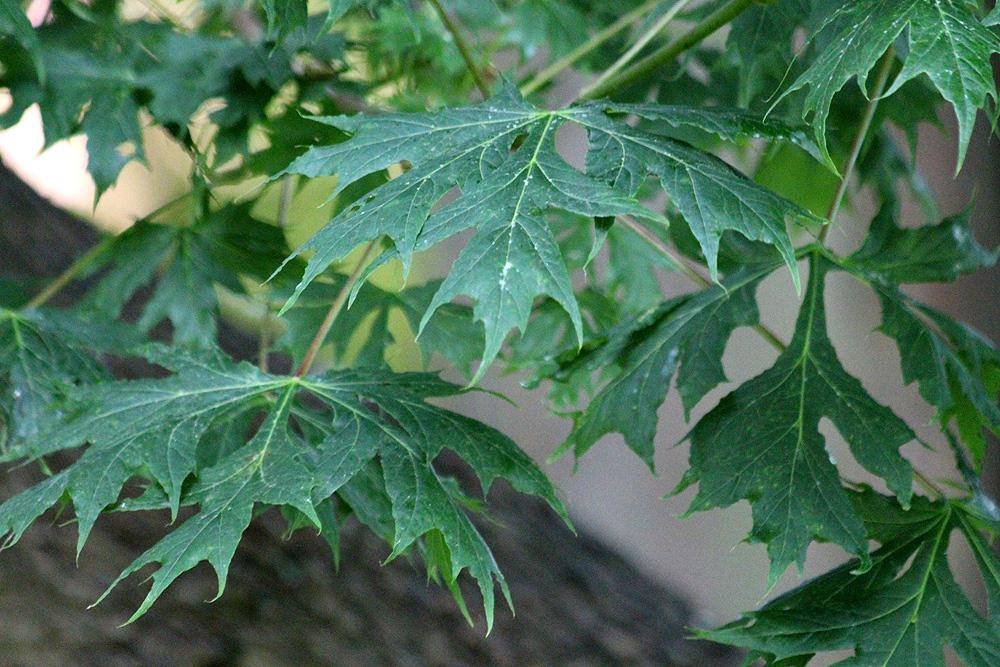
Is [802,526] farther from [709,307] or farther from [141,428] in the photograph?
[141,428]

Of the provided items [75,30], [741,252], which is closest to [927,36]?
[741,252]

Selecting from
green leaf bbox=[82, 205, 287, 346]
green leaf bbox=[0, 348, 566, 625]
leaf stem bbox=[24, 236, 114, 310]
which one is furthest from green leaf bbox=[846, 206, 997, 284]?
leaf stem bbox=[24, 236, 114, 310]

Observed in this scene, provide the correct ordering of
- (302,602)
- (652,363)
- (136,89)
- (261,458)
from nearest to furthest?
1. (261,458)
2. (652,363)
3. (136,89)
4. (302,602)

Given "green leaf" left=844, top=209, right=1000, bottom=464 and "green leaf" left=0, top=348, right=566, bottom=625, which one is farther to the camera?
"green leaf" left=844, top=209, right=1000, bottom=464

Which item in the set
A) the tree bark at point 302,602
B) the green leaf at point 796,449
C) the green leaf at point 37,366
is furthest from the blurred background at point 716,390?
the green leaf at point 796,449

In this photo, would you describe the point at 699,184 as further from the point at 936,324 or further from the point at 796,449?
the point at 936,324

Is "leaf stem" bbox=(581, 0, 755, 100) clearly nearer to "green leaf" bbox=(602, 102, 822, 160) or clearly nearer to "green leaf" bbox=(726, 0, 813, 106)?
"green leaf" bbox=(726, 0, 813, 106)

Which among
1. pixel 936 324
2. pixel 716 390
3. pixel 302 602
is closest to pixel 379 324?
pixel 936 324
